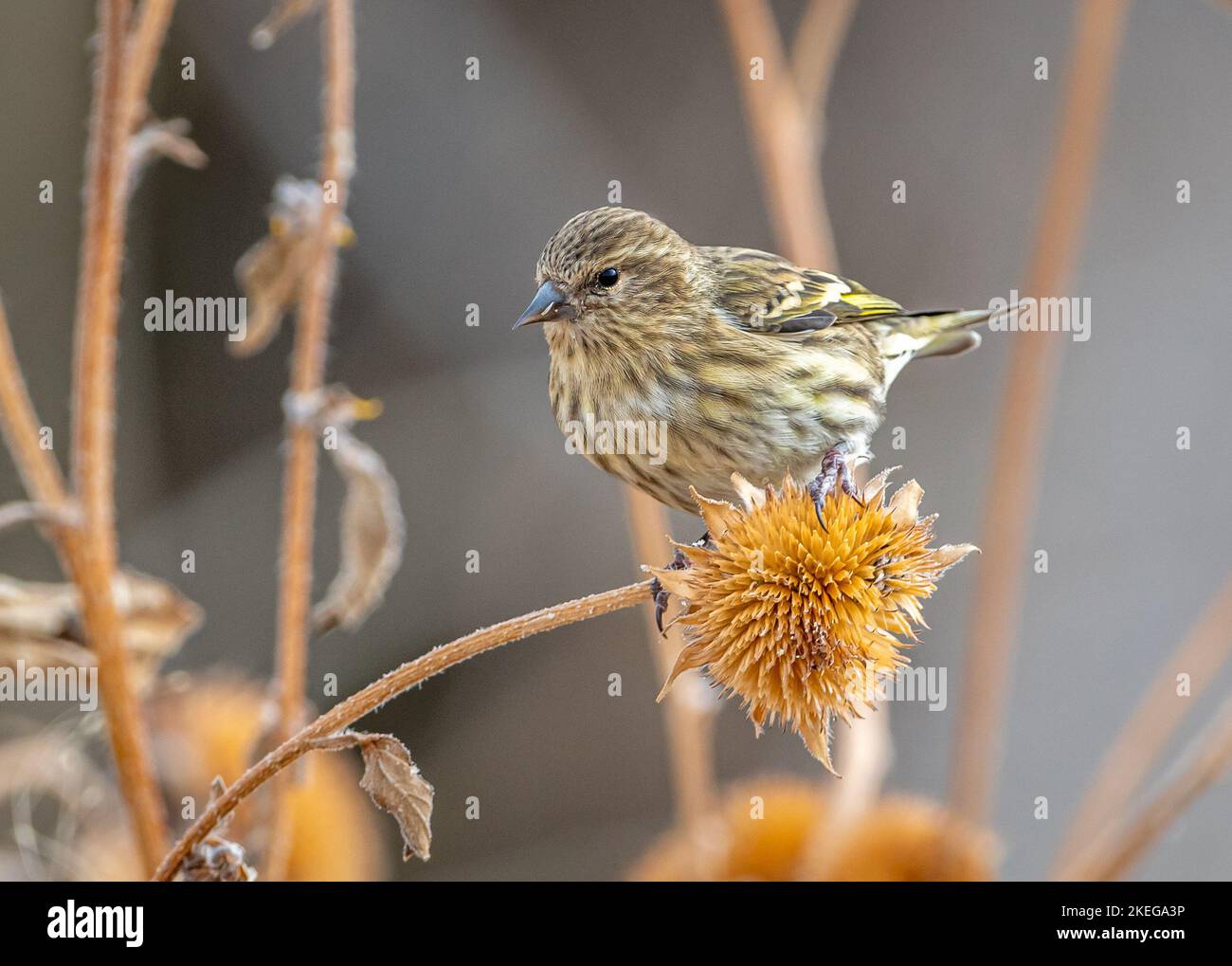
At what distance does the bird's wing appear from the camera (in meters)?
2.57

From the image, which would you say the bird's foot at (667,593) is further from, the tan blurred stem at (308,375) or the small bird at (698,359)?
the tan blurred stem at (308,375)

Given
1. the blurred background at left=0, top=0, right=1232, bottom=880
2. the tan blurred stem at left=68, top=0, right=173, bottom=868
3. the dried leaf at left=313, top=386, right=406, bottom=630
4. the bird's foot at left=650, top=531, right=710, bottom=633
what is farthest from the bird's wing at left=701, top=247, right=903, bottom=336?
the blurred background at left=0, top=0, right=1232, bottom=880

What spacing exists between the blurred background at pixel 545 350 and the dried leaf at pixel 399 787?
2818 mm

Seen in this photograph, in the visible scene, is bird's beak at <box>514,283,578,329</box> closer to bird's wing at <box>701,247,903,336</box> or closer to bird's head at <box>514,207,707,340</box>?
bird's head at <box>514,207,707,340</box>

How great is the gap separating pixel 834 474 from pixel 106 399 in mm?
1185

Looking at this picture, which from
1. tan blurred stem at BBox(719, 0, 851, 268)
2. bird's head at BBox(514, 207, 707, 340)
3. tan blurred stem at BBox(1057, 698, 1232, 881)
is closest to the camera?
tan blurred stem at BBox(1057, 698, 1232, 881)

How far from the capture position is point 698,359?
2.44m

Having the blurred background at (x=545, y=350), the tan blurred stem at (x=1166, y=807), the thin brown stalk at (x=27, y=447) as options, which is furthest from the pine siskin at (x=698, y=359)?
the blurred background at (x=545, y=350)

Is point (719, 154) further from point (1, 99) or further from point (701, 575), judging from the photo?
point (701, 575)

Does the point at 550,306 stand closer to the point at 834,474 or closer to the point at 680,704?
the point at 834,474

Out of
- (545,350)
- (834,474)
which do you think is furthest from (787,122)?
(545,350)

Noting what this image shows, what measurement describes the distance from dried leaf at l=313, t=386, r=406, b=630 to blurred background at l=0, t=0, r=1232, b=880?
2195mm

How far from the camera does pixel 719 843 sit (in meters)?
2.79

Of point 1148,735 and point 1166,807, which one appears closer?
point 1166,807
